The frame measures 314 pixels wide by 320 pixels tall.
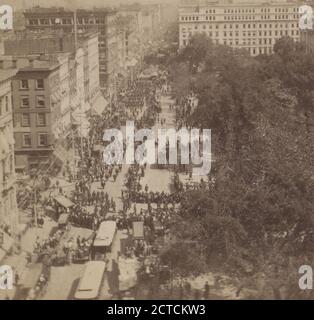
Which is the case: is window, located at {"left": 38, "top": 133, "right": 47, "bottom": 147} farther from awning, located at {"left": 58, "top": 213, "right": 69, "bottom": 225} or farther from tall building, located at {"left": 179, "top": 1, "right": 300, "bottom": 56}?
tall building, located at {"left": 179, "top": 1, "right": 300, "bottom": 56}

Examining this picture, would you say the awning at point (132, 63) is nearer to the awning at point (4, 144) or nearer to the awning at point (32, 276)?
the awning at point (4, 144)

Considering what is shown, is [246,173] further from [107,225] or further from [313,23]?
[313,23]

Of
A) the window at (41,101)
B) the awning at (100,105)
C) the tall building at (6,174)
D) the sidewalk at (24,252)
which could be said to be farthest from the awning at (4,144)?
the awning at (100,105)

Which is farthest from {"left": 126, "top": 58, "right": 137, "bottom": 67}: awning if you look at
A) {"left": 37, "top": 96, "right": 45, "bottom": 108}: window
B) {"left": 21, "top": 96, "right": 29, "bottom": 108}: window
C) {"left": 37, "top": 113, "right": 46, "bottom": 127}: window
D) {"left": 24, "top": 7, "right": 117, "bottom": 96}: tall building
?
{"left": 21, "top": 96, "right": 29, "bottom": 108}: window

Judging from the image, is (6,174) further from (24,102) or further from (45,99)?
(45,99)

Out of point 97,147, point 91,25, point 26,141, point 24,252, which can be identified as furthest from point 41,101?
point 91,25
